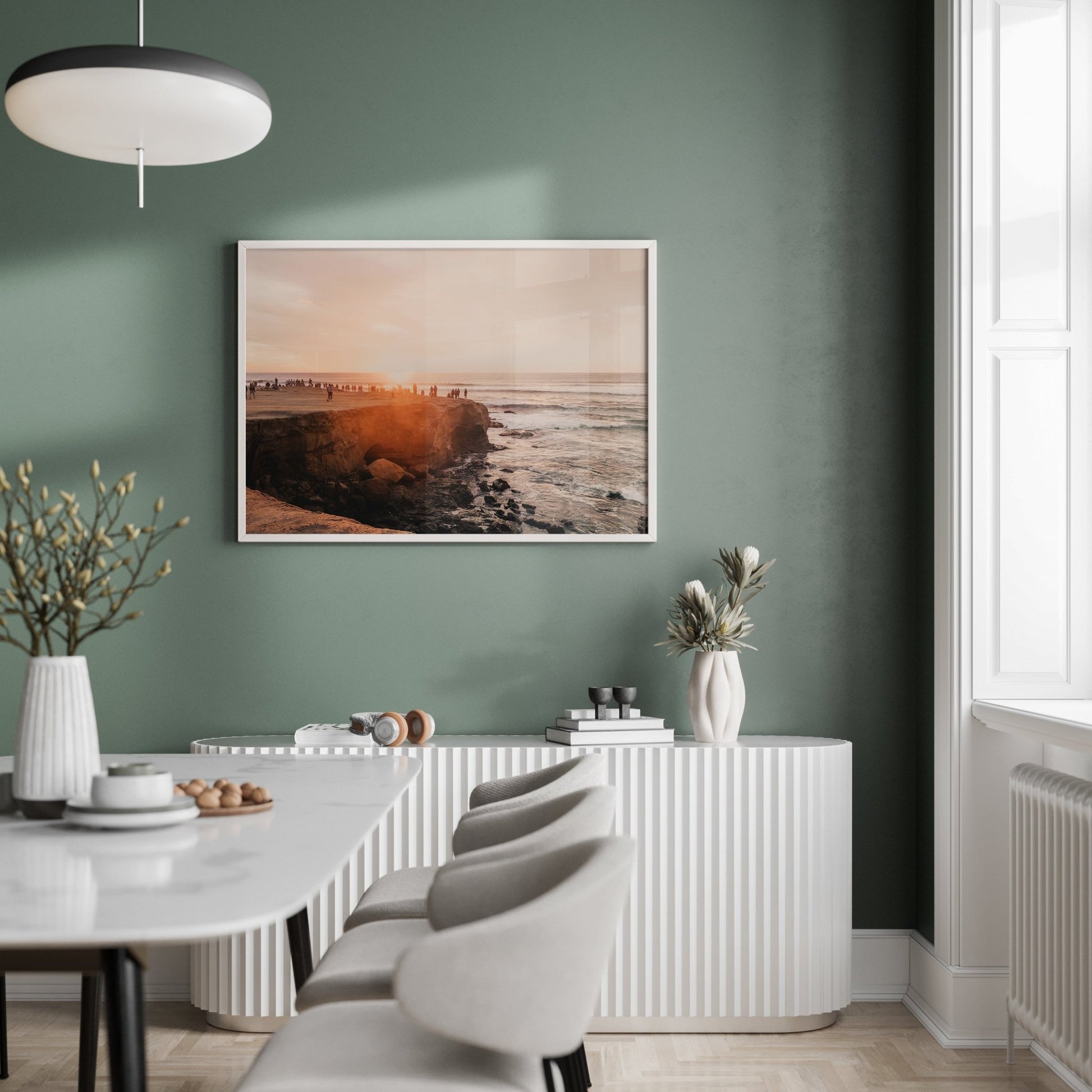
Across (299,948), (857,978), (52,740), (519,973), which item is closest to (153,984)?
(299,948)

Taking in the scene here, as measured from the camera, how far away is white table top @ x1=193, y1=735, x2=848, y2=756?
120 inches

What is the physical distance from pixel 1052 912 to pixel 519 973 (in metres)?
1.70

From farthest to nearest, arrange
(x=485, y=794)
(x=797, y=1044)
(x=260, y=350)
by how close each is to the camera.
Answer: (x=260, y=350)
(x=797, y=1044)
(x=485, y=794)

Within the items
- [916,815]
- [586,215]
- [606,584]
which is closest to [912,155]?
[586,215]

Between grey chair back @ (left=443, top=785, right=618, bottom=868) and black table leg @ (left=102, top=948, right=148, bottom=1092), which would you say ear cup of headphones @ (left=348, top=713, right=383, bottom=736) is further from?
black table leg @ (left=102, top=948, right=148, bottom=1092)

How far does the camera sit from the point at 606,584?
332 cm

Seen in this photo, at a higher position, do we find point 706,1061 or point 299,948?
point 299,948

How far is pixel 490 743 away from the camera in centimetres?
312

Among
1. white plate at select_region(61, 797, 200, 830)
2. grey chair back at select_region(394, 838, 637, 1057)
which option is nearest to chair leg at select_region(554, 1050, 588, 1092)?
grey chair back at select_region(394, 838, 637, 1057)

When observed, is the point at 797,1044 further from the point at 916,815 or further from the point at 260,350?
the point at 260,350

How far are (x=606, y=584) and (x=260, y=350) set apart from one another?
1.22m

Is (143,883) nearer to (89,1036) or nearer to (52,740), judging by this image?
(52,740)

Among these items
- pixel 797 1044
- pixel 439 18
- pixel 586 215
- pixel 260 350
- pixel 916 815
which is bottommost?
pixel 797 1044

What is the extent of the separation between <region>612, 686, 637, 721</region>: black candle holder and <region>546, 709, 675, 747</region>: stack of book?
0.02 metres
